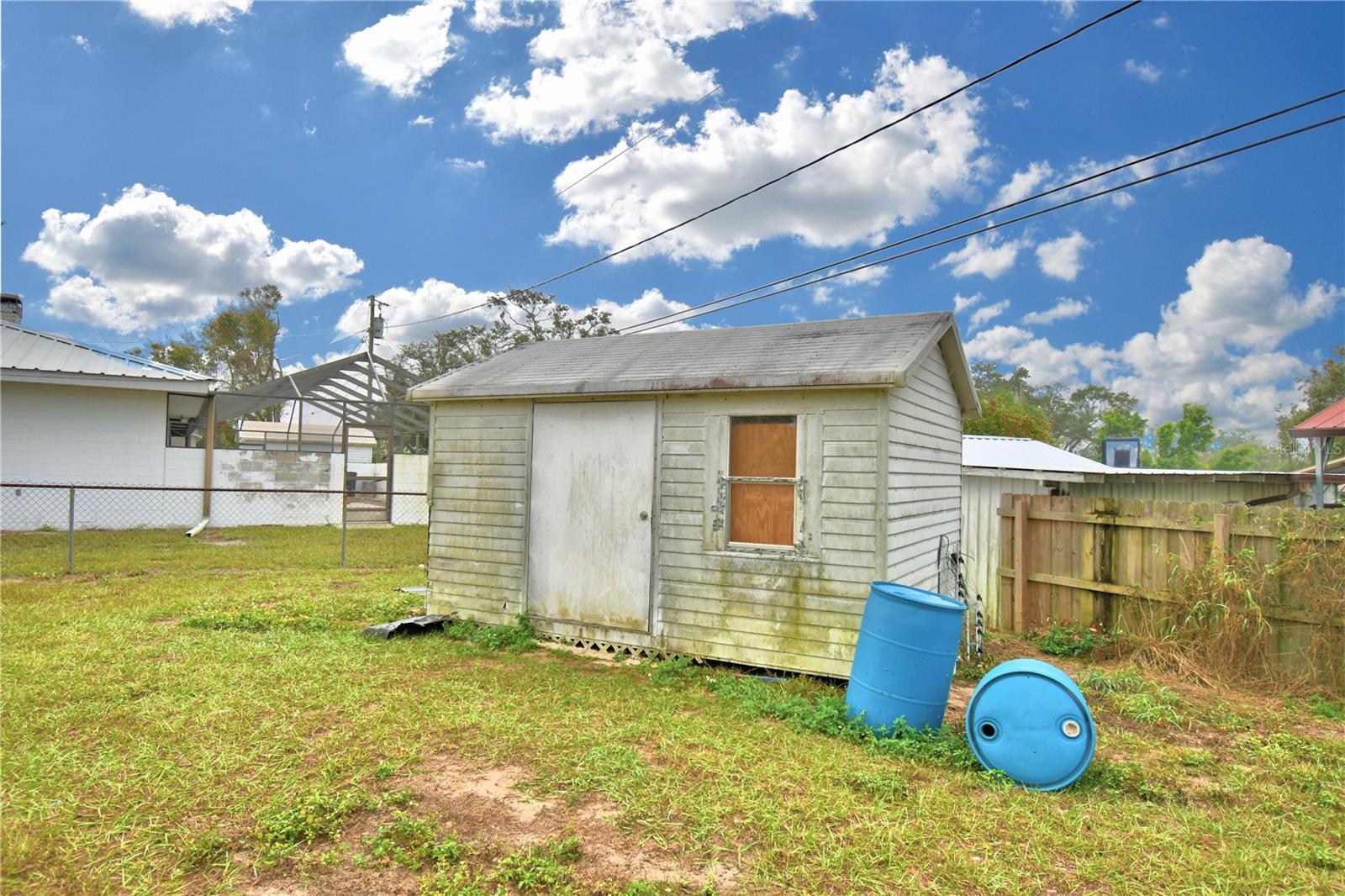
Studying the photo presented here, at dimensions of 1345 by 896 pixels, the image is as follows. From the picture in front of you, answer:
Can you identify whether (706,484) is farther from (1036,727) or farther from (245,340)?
(245,340)

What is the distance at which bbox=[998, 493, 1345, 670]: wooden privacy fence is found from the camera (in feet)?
18.2

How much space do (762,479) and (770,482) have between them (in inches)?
2.7

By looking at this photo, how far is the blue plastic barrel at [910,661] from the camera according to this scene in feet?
14.1

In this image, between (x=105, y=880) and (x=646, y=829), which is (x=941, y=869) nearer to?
(x=646, y=829)

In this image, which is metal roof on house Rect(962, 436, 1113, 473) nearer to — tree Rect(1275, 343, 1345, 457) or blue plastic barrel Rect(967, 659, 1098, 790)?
blue plastic barrel Rect(967, 659, 1098, 790)

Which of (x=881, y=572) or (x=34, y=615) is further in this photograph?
(x=34, y=615)

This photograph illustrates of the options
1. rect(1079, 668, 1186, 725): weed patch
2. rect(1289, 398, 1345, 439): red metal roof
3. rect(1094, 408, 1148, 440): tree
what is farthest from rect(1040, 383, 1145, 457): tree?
rect(1079, 668, 1186, 725): weed patch

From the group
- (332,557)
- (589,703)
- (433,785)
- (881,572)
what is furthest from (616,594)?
(332,557)

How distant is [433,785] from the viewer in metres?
3.60

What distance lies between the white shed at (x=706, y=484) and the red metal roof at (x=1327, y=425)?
9796 mm

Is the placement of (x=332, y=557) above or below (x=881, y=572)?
below

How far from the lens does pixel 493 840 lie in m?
3.06

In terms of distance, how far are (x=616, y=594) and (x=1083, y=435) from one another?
52.8 metres

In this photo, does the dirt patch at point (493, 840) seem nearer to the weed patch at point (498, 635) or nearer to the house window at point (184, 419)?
the weed patch at point (498, 635)
